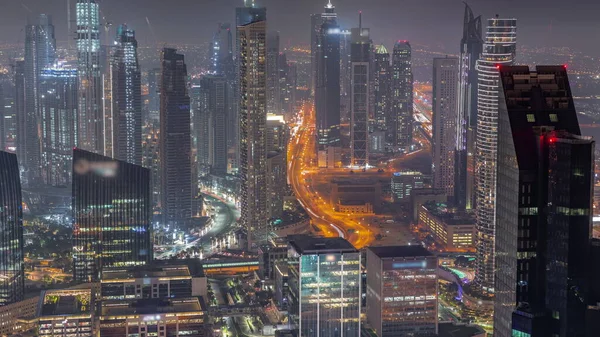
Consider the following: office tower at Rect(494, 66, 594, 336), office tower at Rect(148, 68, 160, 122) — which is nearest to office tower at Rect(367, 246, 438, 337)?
office tower at Rect(494, 66, 594, 336)

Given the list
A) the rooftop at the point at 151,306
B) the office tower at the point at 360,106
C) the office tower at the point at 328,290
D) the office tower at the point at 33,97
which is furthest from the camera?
the office tower at the point at 360,106

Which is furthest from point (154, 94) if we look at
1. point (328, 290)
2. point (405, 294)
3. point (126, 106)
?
point (328, 290)

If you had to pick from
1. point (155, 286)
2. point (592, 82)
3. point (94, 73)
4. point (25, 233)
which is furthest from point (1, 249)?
point (592, 82)

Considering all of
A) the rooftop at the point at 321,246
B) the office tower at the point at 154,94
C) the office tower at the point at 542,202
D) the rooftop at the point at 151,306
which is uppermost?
the office tower at the point at 154,94

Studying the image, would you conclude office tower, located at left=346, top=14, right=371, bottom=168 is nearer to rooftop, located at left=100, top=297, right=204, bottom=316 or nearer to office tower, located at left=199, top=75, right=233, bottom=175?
office tower, located at left=199, top=75, right=233, bottom=175

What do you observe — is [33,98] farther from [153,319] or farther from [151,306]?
[153,319]

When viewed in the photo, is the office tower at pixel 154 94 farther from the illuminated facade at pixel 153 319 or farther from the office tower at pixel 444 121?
the illuminated facade at pixel 153 319

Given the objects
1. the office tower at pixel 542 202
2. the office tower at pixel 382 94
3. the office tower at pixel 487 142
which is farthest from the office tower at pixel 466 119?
the office tower at pixel 542 202
